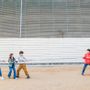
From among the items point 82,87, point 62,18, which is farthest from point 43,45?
point 82,87

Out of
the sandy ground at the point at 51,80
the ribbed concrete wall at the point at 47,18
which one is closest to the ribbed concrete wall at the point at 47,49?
the ribbed concrete wall at the point at 47,18

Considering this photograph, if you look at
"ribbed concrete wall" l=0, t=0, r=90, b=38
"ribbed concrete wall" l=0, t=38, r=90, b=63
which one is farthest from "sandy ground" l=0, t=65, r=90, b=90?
"ribbed concrete wall" l=0, t=0, r=90, b=38

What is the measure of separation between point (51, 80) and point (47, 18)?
806cm

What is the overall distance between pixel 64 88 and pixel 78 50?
909 centimetres

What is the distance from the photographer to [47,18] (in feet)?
82.6

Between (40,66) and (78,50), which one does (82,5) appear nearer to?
(78,50)

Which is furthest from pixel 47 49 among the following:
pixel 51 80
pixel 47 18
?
pixel 51 80

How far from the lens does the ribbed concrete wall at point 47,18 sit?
24614 mm

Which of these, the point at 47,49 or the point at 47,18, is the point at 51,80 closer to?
the point at 47,49

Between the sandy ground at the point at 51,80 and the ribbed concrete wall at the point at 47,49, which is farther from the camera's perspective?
the ribbed concrete wall at the point at 47,49

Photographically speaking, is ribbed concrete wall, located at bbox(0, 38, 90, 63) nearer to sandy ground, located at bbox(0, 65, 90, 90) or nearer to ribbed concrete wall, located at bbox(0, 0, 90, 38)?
ribbed concrete wall, located at bbox(0, 0, 90, 38)

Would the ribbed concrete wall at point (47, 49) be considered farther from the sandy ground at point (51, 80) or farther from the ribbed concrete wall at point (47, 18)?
the sandy ground at point (51, 80)

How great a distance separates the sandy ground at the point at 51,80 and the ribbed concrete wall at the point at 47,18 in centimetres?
291

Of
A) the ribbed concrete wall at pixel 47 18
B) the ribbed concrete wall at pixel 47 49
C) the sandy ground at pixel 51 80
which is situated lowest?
the sandy ground at pixel 51 80
